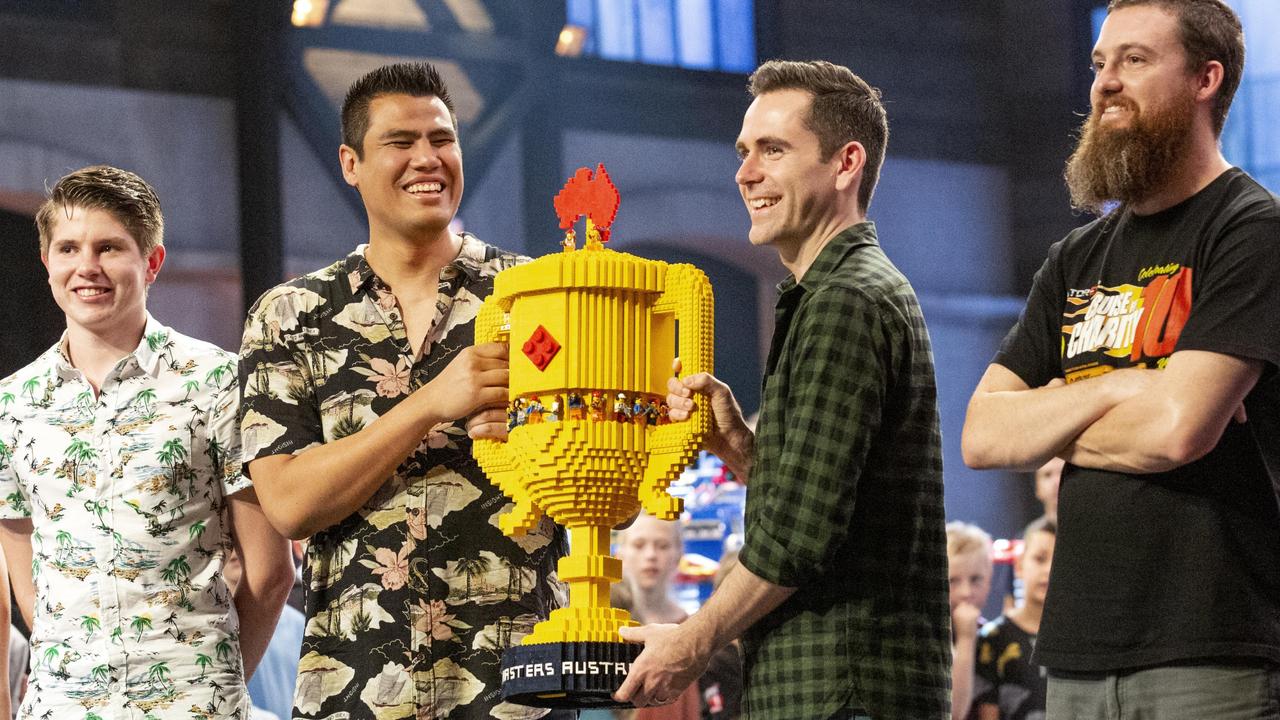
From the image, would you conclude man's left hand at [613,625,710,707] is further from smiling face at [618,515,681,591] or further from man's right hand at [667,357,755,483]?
smiling face at [618,515,681,591]

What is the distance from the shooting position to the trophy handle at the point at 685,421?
2.36 meters

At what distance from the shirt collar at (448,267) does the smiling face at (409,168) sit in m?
0.05

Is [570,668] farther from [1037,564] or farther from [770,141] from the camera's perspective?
[1037,564]

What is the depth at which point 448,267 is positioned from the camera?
2768mm

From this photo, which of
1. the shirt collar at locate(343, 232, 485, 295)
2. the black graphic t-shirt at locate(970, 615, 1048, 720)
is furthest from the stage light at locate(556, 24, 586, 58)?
the shirt collar at locate(343, 232, 485, 295)

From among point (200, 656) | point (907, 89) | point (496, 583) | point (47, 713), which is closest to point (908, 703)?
point (496, 583)

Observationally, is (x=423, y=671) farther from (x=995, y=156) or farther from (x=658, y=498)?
(x=995, y=156)

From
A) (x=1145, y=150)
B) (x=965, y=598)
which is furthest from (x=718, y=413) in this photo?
(x=965, y=598)

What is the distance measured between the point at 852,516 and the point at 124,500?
1.38 meters

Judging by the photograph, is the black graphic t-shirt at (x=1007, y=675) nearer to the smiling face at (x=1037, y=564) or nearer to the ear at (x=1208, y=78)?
the smiling face at (x=1037, y=564)

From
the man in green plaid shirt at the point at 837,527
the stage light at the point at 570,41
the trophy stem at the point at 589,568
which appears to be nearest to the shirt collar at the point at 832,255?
the man in green plaid shirt at the point at 837,527

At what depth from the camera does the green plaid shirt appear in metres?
2.19

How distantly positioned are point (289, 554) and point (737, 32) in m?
6.30

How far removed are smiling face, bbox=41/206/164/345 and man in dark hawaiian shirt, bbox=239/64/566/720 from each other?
0.35m
